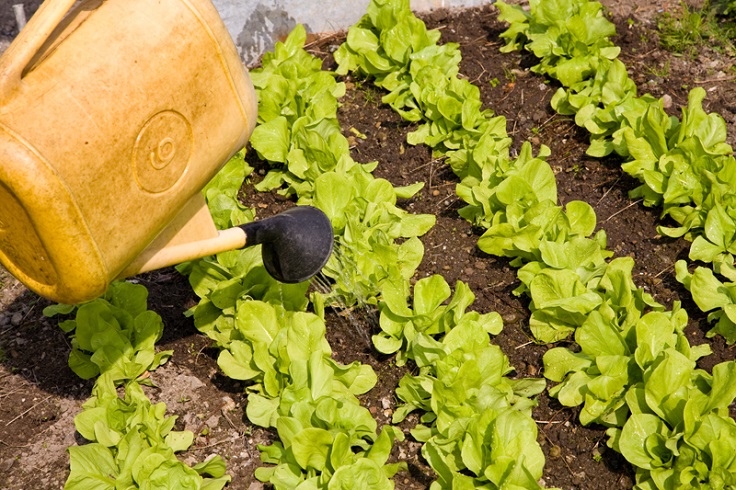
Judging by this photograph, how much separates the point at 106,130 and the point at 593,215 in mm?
1918

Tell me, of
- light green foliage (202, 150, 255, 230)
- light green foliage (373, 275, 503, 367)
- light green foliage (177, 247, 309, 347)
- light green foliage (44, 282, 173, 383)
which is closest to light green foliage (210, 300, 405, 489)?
light green foliage (177, 247, 309, 347)

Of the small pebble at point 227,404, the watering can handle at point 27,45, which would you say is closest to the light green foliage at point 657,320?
the small pebble at point 227,404

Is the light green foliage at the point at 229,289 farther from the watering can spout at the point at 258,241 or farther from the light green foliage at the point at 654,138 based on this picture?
the light green foliage at the point at 654,138

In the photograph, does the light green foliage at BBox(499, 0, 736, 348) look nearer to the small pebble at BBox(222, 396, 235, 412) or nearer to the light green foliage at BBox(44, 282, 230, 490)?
the small pebble at BBox(222, 396, 235, 412)

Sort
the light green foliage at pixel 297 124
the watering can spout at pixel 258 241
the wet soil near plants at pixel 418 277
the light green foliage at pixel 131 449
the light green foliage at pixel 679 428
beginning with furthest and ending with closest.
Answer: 1. the light green foliage at pixel 297 124
2. the wet soil near plants at pixel 418 277
3. the light green foliage at pixel 131 449
4. the light green foliage at pixel 679 428
5. the watering can spout at pixel 258 241

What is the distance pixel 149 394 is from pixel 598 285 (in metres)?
1.52

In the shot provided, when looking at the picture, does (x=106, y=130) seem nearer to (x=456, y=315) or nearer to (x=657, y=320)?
(x=456, y=315)

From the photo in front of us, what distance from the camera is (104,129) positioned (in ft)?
5.63

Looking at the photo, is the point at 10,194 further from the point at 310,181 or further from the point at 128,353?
the point at 310,181

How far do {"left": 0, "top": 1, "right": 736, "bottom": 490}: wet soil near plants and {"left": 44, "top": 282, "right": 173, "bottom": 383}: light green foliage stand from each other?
0.30 feet

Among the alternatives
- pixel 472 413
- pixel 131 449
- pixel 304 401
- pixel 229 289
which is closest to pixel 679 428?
pixel 472 413

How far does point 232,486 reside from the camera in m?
2.54

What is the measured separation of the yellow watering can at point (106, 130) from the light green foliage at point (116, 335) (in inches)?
31.0

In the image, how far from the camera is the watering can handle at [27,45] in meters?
1.64
